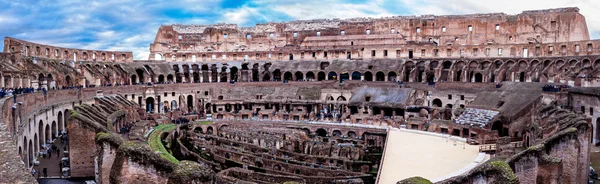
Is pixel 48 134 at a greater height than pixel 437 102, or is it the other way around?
pixel 437 102

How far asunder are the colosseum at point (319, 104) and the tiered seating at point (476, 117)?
0.16m

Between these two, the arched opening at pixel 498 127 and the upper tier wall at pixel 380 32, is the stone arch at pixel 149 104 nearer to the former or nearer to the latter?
the upper tier wall at pixel 380 32

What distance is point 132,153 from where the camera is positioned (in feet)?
42.6

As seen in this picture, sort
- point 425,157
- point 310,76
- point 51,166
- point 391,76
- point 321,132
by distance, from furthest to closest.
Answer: point 310,76 → point 391,76 → point 321,132 → point 425,157 → point 51,166

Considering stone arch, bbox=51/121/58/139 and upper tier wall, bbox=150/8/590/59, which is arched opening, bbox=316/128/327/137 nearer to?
upper tier wall, bbox=150/8/590/59

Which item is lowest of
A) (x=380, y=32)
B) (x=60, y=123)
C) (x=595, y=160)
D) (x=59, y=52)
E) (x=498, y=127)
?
(x=595, y=160)

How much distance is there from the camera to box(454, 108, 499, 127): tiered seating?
3109 cm

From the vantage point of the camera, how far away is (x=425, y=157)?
76.9 ft

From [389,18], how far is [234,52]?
2048 centimetres

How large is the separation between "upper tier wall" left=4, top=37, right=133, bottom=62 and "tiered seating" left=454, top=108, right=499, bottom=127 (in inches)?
1411

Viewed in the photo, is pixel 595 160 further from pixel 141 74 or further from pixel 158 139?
pixel 141 74

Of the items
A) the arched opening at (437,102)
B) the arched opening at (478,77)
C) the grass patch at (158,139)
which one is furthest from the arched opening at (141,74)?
the arched opening at (478,77)

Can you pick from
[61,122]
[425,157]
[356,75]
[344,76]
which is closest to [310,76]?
[344,76]

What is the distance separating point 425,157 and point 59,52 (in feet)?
118
